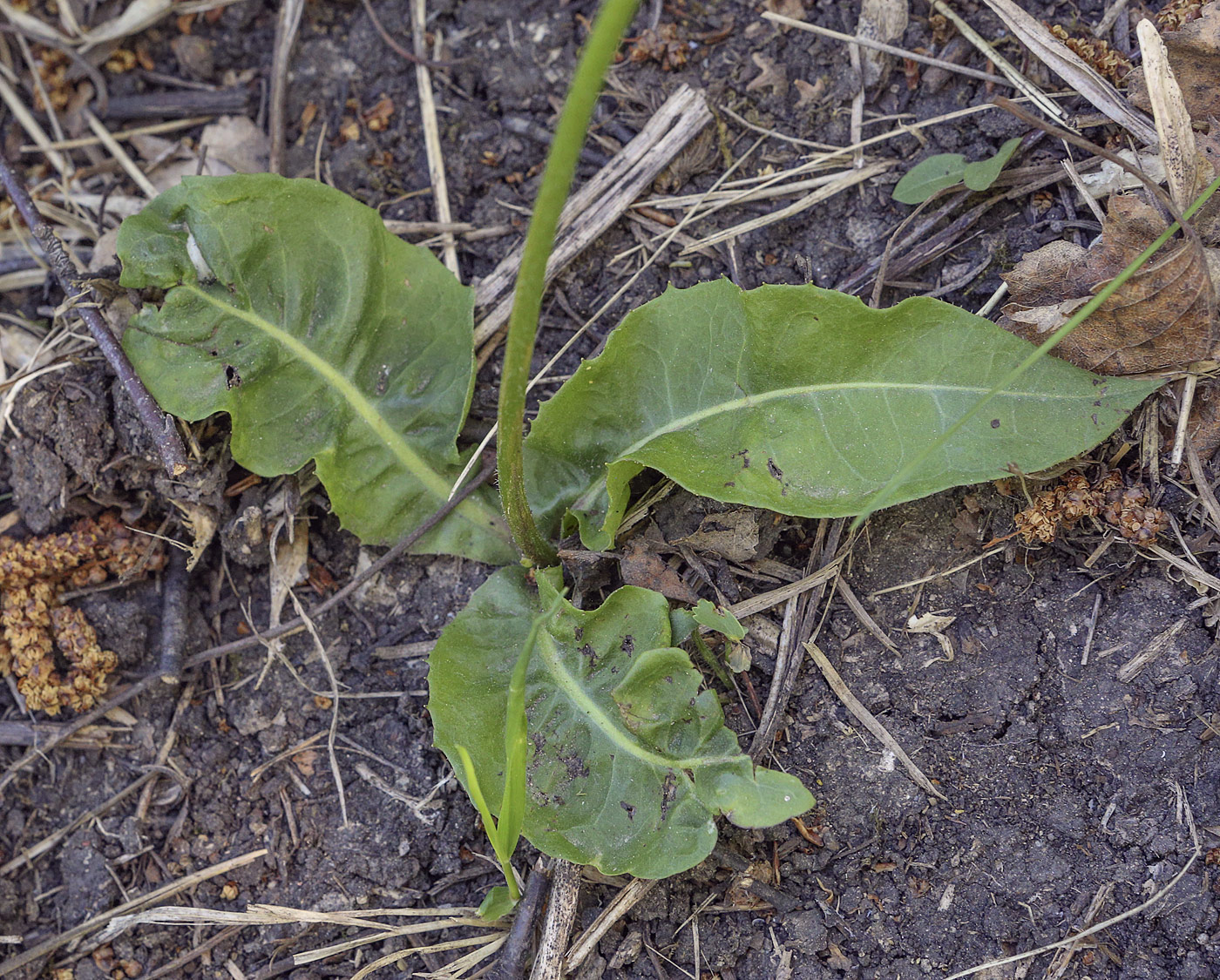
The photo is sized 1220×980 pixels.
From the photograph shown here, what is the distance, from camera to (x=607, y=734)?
6.81 feet

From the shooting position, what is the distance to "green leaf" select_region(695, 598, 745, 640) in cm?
199

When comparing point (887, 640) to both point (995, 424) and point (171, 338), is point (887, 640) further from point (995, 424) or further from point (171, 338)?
point (171, 338)

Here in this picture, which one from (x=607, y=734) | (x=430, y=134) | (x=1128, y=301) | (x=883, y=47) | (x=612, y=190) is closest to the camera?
(x=1128, y=301)

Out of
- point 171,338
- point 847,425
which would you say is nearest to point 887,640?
point 847,425

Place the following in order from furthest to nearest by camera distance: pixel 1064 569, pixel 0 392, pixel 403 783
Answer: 1. pixel 0 392
2. pixel 403 783
3. pixel 1064 569

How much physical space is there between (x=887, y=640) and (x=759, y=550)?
0.37 m

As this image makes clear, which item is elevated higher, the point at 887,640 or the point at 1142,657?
the point at 1142,657

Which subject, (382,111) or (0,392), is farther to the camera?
(382,111)

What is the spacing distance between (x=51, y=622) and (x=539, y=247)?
73.7 inches

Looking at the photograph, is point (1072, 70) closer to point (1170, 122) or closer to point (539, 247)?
point (1170, 122)

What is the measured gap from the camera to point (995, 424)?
6.53 ft

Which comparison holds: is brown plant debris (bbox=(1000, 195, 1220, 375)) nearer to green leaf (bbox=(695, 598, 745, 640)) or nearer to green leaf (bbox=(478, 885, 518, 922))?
green leaf (bbox=(695, 598, 745, 640))

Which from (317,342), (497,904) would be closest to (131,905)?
(497,904)

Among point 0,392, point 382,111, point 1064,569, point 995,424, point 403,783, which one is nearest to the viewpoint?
point 995,424
